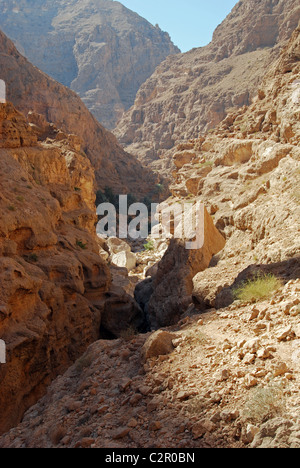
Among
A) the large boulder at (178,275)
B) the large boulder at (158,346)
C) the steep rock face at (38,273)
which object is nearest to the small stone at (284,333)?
the large boulder at (158,346)

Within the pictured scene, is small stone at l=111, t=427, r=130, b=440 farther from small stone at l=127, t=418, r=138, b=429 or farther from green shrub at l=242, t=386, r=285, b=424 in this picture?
green shrub at l=242, t=386, r=285, b=424

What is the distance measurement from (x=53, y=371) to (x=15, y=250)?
2.72m

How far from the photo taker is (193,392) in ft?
11.0

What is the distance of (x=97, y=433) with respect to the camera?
334 cm

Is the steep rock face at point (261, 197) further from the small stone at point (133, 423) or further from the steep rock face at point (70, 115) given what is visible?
the steep rock face at point (70, 115)

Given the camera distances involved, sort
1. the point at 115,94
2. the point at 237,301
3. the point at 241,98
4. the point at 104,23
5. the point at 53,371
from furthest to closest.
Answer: the point at 104,23 → the point at 115,94 → the point at 241,98 → the point at 53,371 → the point at 237,301

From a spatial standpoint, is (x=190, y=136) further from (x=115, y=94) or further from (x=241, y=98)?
(x=115, y=94)

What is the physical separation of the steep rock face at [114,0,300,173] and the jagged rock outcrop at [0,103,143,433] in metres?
38.5

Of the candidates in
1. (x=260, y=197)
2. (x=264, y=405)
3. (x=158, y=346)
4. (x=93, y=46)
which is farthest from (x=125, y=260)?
(x=93, y=46)

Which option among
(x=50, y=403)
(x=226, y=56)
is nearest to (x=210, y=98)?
(x=226, y=56)

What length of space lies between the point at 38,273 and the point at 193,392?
18.8ft

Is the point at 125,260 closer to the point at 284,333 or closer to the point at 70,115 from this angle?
the point at 284,333

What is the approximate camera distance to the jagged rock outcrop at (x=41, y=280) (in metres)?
6.75

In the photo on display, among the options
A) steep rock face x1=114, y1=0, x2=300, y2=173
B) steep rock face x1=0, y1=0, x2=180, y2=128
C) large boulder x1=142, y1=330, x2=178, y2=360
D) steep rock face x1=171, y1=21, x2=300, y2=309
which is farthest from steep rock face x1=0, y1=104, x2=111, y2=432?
steep rock face x1=0, y1=0, x2=180, y2=128
